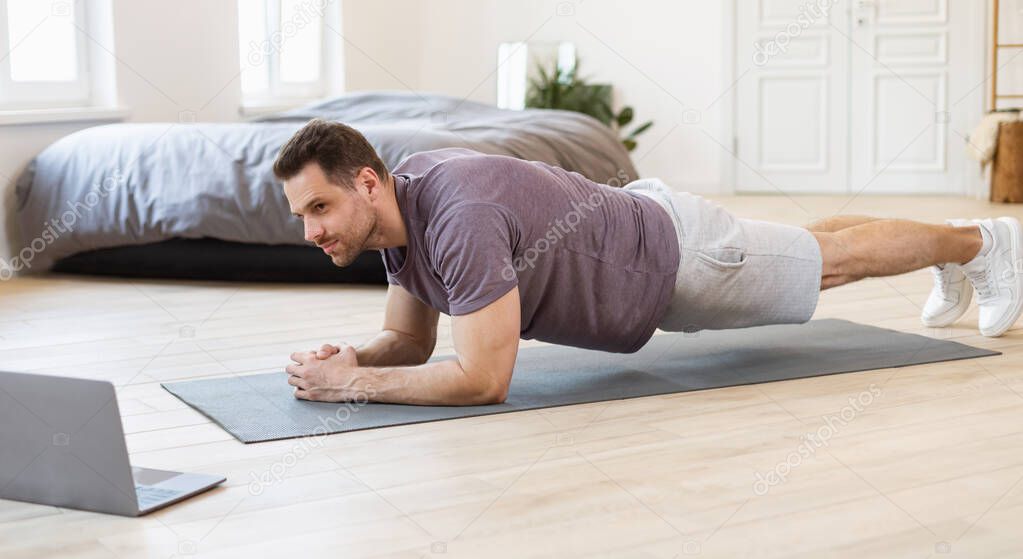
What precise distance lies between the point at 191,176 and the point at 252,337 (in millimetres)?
1060

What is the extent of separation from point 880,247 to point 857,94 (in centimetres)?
475

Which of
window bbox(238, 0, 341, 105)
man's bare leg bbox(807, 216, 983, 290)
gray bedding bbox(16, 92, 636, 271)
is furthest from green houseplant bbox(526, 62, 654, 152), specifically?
man's bare leg bbox(807, 216, 983, 290)

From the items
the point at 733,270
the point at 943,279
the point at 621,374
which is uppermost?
the point at 733,270

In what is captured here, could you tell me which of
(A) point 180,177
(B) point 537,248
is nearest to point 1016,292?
(B) point 537,248

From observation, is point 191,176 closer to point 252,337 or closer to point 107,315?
point 107,315

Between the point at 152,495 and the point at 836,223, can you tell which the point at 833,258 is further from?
the point at 152,495

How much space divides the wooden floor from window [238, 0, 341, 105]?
11.4 feet

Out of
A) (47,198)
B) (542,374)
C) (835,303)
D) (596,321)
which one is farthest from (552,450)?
(47,198)

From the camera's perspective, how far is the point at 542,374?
2322 mm

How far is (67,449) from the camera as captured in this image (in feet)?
4.87

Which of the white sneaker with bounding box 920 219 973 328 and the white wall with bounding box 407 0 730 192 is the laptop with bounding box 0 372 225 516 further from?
the white wall with bounding box 407 0 730 192

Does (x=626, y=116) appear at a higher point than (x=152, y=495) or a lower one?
higher

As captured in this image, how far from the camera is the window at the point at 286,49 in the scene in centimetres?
579

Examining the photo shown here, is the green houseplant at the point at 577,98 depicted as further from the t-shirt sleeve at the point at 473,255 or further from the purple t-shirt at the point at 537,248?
the t-shirt sleeve at the point at 473,255
